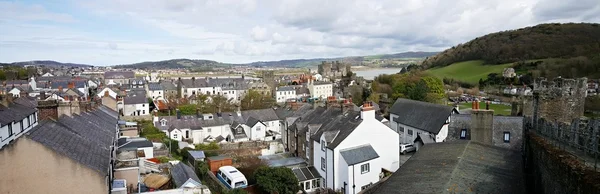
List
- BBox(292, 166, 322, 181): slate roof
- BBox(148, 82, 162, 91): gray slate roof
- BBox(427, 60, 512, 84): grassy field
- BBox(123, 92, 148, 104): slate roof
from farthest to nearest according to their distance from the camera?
BBox(427, 60, 512, 84): grassy field, BBox(148, 82, 162, 91): gray slate roof, BBox(123, 92, 148, 104): slate roof, BBox(292, 166, 322, 181): slate roof

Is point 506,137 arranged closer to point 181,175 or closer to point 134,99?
point 181,175

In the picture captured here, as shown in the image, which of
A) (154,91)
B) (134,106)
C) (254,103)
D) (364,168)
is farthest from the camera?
(154,91)


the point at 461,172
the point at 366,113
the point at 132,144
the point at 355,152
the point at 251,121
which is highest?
the point at 366,113

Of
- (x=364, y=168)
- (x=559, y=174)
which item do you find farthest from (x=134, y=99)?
(x=559, y=174)

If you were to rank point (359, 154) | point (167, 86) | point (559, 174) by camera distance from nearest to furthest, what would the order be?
point (559, 174)
point (359, 154)
point (167, 86)

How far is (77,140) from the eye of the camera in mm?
15367

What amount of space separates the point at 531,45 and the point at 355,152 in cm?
11083

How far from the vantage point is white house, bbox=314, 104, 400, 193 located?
2266 centimetres

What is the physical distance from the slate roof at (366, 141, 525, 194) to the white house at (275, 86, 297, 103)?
2750 inches

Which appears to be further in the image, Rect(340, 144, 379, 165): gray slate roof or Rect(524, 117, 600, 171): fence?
Rect(340, 144, 379, 165): gray slate roof

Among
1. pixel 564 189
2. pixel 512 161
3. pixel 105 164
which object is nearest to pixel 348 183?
pixel 512 161

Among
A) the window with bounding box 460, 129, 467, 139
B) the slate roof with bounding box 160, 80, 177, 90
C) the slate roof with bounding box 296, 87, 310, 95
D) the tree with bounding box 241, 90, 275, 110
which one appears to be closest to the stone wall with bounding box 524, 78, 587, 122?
the window with bounding box 460, 129, 467, 139

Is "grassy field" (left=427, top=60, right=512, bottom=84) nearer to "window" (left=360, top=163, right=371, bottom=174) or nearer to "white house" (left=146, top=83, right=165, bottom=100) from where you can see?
"white house" (left=146, top=83, right=165, bottom=100)

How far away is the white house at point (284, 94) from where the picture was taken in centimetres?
8575
